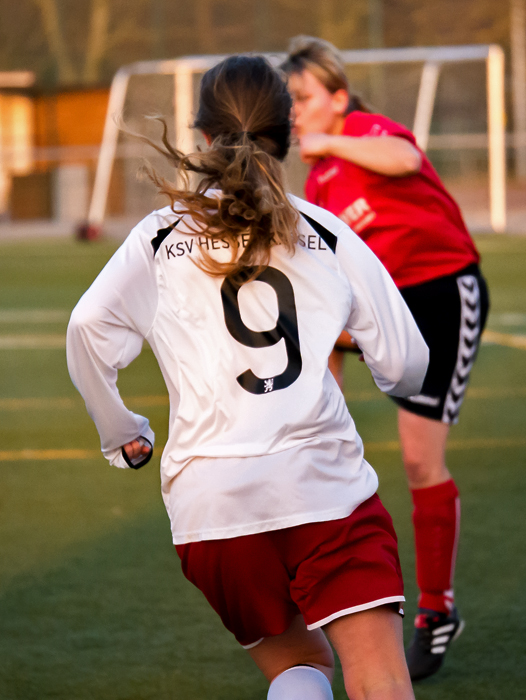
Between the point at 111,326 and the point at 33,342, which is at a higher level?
the point at 111,326

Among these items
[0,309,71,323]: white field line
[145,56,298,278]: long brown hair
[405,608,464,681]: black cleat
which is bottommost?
[0,309,71,323]: white field line

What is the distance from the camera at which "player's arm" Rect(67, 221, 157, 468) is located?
5.94ft

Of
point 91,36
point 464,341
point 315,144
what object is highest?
point 315,144

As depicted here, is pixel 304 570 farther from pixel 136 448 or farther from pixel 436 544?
pixel 436 544

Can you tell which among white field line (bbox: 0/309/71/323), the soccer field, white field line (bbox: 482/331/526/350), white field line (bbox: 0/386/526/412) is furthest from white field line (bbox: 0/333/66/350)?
white field line (bbox: 482/331/526/350)

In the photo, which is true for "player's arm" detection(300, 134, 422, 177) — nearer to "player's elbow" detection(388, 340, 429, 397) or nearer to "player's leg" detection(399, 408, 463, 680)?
"player's leg" detection(399, 408, 463, 680)

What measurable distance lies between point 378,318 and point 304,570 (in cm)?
48

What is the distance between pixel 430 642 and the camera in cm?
293

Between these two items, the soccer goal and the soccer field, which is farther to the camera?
the soccer goal

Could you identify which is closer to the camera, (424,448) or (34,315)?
(424,448)

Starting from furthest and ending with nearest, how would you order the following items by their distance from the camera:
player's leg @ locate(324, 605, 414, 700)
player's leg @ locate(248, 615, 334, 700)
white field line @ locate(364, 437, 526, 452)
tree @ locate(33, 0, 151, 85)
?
1. tree @ locate(33, 0, 151, 85)
2. white field line @ locate(364, 437, 526, 452)
3. player's leg @ locate(248, 615, 334, 700)
4. player's leg @ locate(324, 605, 414, 700)

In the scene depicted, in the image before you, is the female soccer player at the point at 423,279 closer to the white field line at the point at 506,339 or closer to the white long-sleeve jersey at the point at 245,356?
the white long-sleeve jersey at the point at 245,356

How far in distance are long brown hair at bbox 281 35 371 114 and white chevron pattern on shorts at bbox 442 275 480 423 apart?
2.32 feet

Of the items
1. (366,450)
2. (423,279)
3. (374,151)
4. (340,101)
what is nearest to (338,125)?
(340,101)
